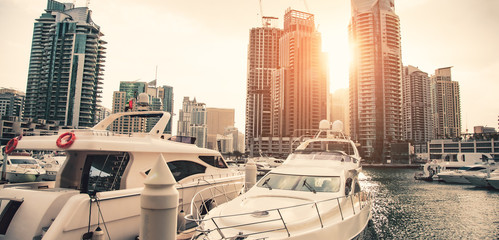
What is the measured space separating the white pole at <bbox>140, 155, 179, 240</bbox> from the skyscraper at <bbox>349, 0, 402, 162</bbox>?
4570 inches

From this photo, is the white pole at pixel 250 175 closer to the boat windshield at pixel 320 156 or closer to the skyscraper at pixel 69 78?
the boat windshield at pixel 320 156

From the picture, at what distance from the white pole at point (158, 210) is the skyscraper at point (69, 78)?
376ft

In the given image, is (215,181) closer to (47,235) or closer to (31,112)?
(47,235)

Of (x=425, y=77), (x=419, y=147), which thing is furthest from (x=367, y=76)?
(x=425, y=77)

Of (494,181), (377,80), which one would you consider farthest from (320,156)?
(377,80)

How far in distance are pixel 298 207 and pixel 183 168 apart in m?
4.73

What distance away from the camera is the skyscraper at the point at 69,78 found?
10188cm

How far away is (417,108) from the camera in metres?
168

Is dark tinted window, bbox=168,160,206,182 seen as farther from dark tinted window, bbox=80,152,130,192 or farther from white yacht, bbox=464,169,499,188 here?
white yacht, bbox=464,169,499,188

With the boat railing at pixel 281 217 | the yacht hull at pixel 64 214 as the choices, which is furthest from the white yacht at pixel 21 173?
the boat railing at pixel 281 217

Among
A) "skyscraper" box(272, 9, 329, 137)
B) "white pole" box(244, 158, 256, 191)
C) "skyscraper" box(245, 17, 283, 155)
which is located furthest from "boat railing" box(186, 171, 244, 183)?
"skyscraper" box(245, 17, 283, 155)

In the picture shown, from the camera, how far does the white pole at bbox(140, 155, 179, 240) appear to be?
120 inches

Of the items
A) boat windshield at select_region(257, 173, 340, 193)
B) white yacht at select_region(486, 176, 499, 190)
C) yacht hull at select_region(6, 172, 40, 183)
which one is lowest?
white yacht at select_region(486, 176, 499, 190)

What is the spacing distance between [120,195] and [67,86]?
11556cm
